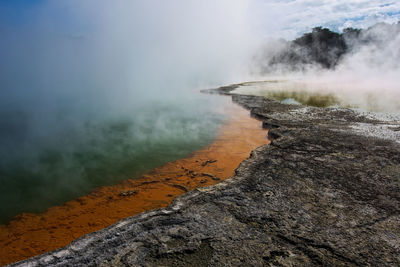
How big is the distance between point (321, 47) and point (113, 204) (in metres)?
24.9

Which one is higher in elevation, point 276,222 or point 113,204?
point 276,222

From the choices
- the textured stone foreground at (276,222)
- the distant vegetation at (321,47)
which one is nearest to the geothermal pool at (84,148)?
the textured stone foreground at (276,222)

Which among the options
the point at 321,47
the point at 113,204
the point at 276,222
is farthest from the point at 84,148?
the point at 321,47

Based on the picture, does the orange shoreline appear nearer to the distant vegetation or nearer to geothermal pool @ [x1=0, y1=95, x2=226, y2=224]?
geothermal pool @ [x1=0, y1=95, x2=226, y2=224]

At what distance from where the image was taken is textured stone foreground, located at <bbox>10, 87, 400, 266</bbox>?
7.49 feet

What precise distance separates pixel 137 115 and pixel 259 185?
238 inches

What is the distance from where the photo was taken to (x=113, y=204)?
12.4ft

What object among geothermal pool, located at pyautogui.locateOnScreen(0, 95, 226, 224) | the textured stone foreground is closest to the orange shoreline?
geothermal pool, located at pyautogui.locateOnScreen(0, 95, 226, 224)

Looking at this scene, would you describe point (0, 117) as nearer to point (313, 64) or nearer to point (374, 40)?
point (313, 64)

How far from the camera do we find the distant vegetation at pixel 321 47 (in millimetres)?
22203

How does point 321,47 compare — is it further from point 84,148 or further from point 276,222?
point 276,222

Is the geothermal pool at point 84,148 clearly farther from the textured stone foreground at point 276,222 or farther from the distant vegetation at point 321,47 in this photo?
the distant vegetation at point 321,47

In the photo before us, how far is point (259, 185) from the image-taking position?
3.38 metres

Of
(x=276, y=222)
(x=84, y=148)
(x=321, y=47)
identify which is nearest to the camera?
(x=276, y=222)
